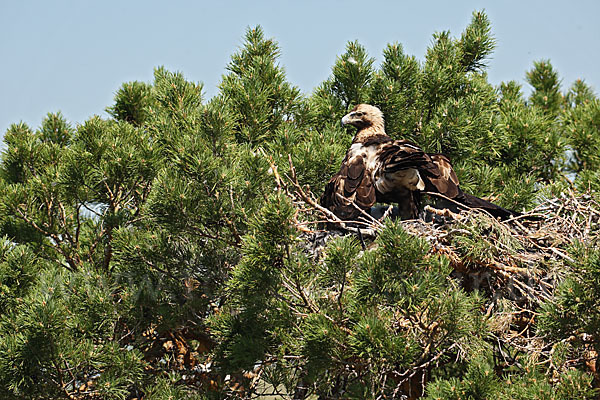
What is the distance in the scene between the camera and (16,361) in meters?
4.64

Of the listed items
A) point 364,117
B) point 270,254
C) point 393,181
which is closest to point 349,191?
point 393,181

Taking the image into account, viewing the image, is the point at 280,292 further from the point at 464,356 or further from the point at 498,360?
the point at 498,360

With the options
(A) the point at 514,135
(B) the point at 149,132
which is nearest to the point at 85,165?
(B) the point at 149,132

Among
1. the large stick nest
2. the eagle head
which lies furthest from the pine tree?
the eagle head

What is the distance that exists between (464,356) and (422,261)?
82 cm

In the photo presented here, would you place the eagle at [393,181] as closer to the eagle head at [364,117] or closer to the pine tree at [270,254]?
the pine tree at [270,254]

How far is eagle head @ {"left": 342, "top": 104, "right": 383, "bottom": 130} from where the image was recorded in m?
6.54

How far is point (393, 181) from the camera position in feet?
18.8

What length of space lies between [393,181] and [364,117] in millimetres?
A: 990

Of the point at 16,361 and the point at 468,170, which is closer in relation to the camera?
the point at 16,361

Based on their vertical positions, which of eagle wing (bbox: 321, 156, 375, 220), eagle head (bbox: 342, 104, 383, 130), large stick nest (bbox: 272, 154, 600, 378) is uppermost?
eagle head (bbox: 342, 104, 383, 130)

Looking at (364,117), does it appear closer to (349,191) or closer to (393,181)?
(393,181)

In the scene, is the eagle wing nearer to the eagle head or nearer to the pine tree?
the pine tree

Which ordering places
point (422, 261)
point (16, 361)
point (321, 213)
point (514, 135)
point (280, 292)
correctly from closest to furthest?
point (422, 261) → point (280, 292) → point (16, 361) → point (321, 213) → point (514, 135)
